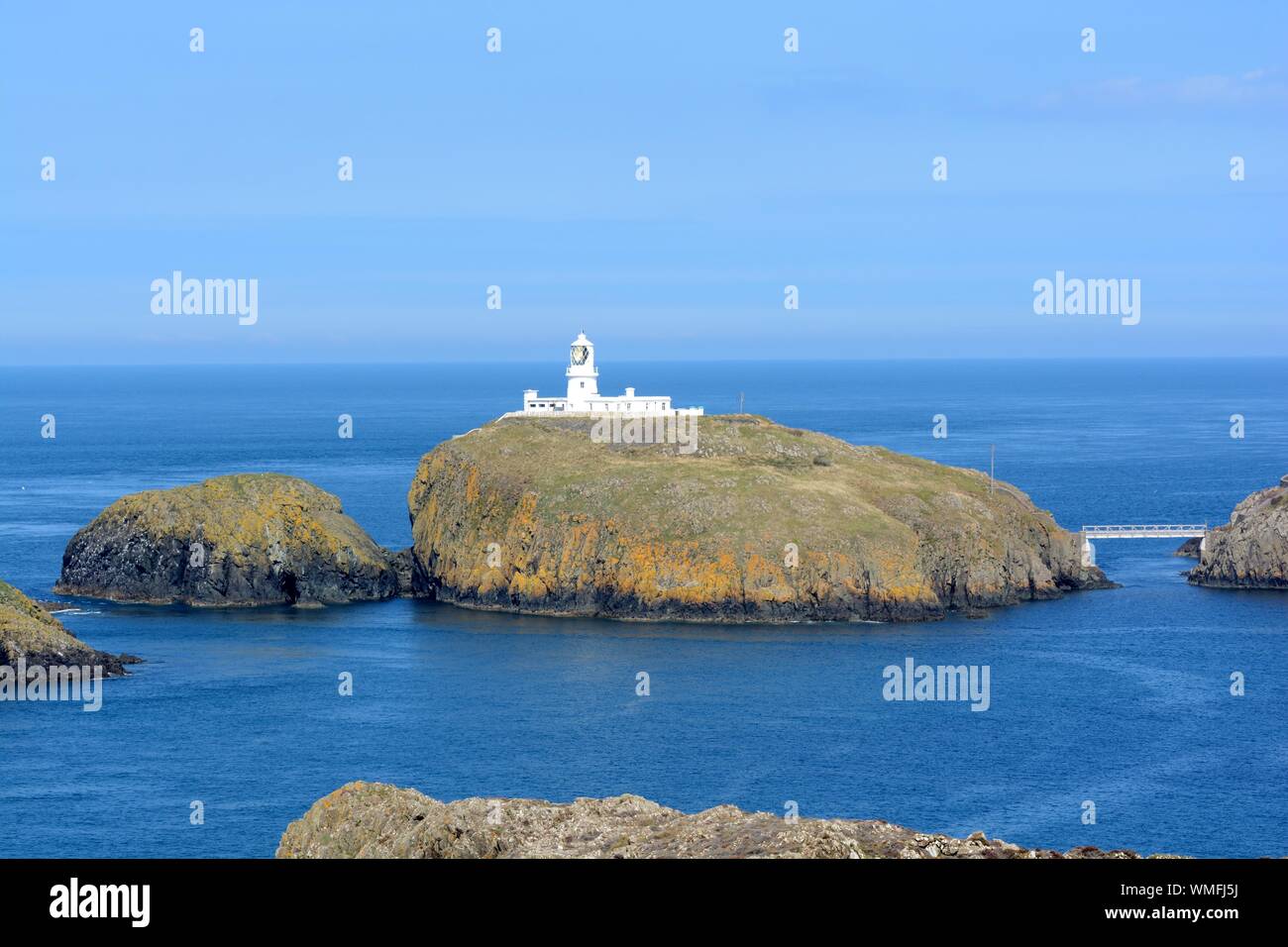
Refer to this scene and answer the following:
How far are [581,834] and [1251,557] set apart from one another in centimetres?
9688

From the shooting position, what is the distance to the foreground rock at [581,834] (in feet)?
97.1

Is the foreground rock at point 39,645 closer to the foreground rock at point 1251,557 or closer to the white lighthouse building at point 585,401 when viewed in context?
the white lighthouse building at point 585,401

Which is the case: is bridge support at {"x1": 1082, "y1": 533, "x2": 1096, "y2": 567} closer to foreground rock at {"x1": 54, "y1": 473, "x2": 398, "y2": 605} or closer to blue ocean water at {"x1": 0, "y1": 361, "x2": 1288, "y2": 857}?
blue ocean water at {"x1": 0, "y1": 361, "x2": 1288, "y2": 857}

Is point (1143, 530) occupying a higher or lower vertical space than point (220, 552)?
lower

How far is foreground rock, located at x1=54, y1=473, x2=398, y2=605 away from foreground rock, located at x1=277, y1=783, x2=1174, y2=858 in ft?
266

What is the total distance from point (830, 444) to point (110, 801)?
7708 centimetres

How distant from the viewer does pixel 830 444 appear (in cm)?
13075

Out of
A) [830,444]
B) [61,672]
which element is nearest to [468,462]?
[830,444]

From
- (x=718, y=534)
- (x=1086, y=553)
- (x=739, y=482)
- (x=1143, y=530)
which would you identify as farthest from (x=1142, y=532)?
(x=718, y=534)

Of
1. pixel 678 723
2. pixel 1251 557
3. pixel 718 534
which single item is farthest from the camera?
pixel 1251 557

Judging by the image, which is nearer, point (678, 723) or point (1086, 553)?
point (678, 723)

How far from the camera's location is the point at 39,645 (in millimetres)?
86812

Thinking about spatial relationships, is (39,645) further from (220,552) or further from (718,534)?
(718,534)

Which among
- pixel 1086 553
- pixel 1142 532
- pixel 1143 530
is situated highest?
pixel 1143 530
